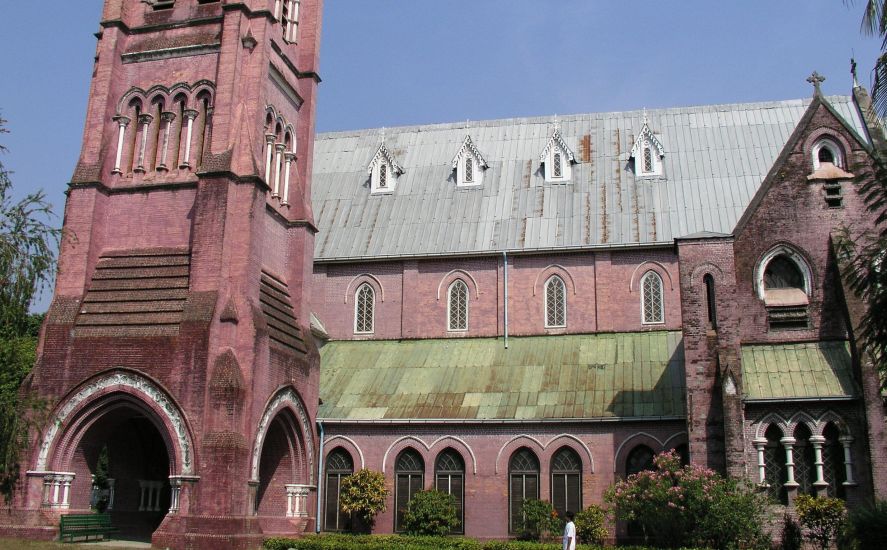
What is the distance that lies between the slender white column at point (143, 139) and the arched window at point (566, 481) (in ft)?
55.0

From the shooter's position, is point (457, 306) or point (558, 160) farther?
point (558, 160)

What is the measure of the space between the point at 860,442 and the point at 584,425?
27.6ft

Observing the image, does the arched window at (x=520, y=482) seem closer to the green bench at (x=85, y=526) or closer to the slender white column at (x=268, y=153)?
the green bench at (x=85, y=526)

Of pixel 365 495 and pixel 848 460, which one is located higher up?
pixel 848 460

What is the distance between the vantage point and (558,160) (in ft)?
126

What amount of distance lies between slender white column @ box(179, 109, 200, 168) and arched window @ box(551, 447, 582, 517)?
15569 millimetres

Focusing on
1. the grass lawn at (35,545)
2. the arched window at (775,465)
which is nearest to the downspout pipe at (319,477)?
the grass lawn at (35,545)

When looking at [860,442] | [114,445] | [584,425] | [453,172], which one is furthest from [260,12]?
[860,442]

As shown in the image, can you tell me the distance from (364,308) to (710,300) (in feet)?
49.1

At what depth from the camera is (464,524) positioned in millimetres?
30188

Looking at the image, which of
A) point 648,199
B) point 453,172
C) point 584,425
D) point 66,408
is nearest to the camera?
point 66,408

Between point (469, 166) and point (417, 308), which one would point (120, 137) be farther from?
point (469, 166)

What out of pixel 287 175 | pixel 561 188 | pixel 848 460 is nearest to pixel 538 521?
pixel 848 460

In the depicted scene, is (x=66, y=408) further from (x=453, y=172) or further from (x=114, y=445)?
(x=453, y=172)
